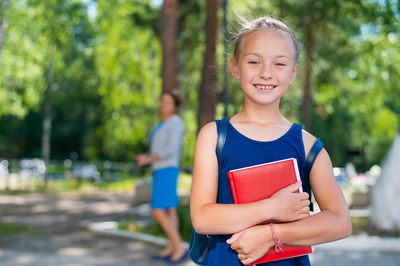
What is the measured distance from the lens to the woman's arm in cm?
175

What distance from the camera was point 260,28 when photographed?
1.99 meters

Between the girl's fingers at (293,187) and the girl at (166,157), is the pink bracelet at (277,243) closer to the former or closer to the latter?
the girl's fingers at (293,187)

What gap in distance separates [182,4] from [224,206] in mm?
16309

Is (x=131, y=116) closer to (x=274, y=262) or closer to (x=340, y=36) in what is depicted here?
(x=340, y=36)

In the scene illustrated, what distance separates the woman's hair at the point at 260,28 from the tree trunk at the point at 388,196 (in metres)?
8.39

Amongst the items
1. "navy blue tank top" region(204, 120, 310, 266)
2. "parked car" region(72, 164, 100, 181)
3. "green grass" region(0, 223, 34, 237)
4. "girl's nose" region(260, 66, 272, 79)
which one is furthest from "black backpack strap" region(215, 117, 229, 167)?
"parked car" region(72, 164, 100, 181)

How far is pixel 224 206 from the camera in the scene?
180 centimetres

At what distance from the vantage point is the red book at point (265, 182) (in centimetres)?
180

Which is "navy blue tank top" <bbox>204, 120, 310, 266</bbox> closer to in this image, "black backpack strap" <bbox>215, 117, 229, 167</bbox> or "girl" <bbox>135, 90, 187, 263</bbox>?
"black backpack strap" <bbox>215, 117, 229, 167</bbox>

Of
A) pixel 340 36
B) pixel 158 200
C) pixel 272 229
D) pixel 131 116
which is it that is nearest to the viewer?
pixel 272 229

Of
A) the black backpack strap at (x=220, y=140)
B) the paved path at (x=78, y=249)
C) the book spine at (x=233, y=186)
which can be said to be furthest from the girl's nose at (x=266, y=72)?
the paved path at (x=78, y=249)

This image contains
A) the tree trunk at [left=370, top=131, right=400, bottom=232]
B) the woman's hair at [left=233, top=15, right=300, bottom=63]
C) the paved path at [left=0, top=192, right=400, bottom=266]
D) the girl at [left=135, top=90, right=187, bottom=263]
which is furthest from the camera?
the tree trunk at [left=370, top=131, right=400, bottom=232]

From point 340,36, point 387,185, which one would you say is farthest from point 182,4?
point 387,185

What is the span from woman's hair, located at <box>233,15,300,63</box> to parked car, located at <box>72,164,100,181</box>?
1001 inches
